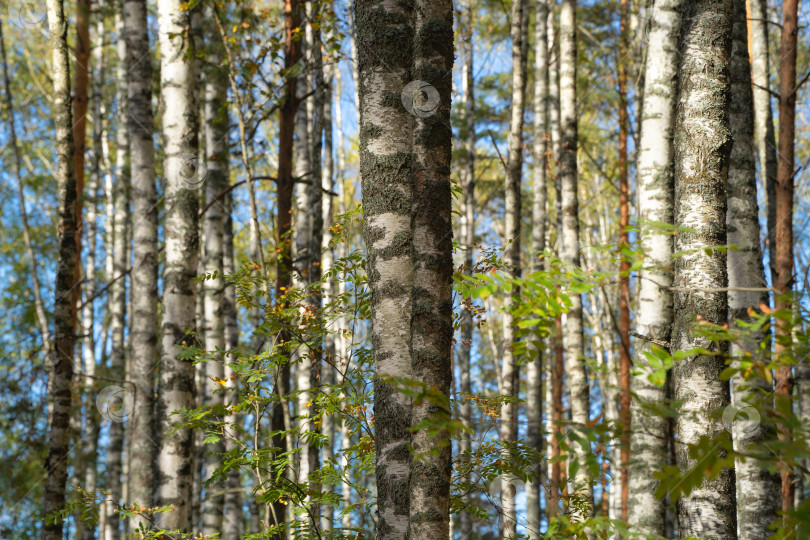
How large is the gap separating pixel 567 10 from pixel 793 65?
2.55 m

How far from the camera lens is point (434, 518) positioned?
7.63 feet

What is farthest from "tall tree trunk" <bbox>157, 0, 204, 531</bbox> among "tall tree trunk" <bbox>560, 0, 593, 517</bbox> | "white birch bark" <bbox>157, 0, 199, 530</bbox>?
"tall tree trunk" <bbox>560, 0, 593, 517</bbox>

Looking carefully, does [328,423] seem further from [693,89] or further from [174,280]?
[693,89]

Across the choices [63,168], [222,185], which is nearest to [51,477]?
[63,168]

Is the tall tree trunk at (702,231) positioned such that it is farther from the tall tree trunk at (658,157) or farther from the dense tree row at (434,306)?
the tall tree trunk at (658,157)

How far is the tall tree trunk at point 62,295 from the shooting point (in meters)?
5.13
